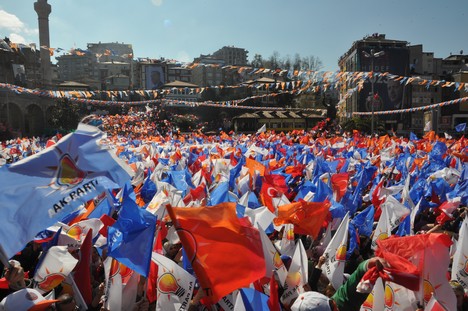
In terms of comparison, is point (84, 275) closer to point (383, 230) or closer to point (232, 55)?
point (383, 230)

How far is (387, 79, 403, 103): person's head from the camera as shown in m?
59.0

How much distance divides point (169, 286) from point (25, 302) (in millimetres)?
1159

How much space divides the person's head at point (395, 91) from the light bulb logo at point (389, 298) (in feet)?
198

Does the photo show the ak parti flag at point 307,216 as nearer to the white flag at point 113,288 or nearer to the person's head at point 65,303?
A: the white flag at point 113,288

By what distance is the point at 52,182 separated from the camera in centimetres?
384

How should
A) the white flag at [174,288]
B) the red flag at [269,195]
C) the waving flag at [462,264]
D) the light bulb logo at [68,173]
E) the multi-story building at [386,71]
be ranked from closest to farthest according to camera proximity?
1. the white flag at [174,288]
2. the light bulb logo at [68,173]
3. the waving flag at [462,264]
4. the red flag at [269,195]
5. the multi-story building at [386,71]

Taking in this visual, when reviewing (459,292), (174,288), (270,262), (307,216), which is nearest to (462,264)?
(459,292)

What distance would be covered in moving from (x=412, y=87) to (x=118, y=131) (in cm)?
4641

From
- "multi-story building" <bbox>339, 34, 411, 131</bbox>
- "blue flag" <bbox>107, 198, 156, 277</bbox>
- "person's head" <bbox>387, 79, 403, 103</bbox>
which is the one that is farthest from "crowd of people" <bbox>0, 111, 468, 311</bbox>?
"person's head" <bbox>387, 79, 403, 103</bbox>

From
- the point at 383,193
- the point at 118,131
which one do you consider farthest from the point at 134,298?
the point at 118,131

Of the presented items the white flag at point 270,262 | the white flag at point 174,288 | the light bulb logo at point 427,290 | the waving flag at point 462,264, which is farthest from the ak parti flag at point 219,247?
the waving flag at point 462,264

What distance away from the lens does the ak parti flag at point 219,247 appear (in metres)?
3.43

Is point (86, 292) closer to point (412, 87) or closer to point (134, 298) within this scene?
point (134, 298)

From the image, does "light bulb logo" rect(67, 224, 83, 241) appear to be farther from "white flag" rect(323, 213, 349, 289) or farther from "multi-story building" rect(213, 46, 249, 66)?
"multi-story building" rect(213, 46, 249, 66)
